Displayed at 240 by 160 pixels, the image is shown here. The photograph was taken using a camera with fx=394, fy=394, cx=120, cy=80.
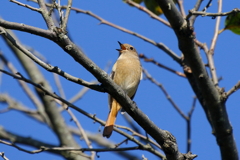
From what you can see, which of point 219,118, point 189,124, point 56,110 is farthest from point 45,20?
point 56,110

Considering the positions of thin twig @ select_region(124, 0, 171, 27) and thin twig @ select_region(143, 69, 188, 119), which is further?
thin twig @ select_region(124, 0, 171, 27)

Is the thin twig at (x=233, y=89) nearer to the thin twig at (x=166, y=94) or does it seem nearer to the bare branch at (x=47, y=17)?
the thin twig at (x=166, y=94)

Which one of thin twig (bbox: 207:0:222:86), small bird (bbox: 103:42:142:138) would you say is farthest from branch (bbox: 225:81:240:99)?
small bird (bbox: 103:42:142:138)

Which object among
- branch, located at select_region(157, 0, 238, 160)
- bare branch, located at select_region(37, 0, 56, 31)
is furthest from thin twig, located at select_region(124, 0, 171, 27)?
bare branch, located at select_region(37, 0, 56, 31)

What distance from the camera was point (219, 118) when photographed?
11.1 feet

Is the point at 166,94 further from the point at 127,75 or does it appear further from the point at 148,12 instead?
the point at 148,12

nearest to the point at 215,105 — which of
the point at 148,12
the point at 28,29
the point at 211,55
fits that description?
the point at 211,55

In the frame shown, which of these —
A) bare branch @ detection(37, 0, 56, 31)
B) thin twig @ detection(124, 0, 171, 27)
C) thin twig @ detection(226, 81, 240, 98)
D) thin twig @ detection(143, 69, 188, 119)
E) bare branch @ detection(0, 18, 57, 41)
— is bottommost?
bare branch @ detection(0, 18, 57, 41)

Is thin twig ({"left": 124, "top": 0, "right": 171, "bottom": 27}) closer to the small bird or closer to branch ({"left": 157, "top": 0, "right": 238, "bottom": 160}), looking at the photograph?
the small bird

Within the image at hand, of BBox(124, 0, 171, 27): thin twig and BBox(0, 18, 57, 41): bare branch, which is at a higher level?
BBox(124, 0, 171, 27): thin twig

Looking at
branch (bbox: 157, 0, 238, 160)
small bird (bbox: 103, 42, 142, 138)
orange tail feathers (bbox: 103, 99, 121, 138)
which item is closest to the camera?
branch (bbox: 157, 0, 238, 160)

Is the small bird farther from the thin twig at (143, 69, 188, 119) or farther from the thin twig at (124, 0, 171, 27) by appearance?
the thin twig at (124, 0, 171, 27)

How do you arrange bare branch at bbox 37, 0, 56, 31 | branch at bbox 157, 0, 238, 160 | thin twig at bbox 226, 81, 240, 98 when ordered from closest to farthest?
bare branch at bbox 37, 0, 56, 31
thin twig at bbox 226, 81, 240, 98
branch at bbox 157, 0, 238, 160

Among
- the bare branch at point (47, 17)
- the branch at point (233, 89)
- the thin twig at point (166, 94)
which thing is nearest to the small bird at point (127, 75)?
the thin twig at point (166, 94)
